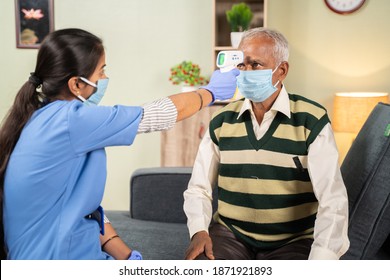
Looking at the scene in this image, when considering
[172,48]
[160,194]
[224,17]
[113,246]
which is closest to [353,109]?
[224,17]

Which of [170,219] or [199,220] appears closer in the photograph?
[199,220]

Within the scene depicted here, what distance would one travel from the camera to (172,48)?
347 cm

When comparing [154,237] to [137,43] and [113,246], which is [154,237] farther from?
[137,43]

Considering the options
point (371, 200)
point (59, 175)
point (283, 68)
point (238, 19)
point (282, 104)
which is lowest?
point (371, 200)

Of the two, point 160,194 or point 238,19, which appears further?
point 238,19

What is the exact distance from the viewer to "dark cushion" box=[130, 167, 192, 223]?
7.25 ft

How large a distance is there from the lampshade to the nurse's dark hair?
2.08 metres

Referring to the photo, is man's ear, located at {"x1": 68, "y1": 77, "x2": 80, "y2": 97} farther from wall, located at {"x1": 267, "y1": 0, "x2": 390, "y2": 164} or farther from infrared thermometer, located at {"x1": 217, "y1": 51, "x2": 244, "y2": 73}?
wall, located at {"x1": 267, "y1": 0, "x2": 390, "y2": 164}

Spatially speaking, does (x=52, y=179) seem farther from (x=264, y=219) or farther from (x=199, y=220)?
(x=264, y=219)

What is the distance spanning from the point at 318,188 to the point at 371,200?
0.20 m

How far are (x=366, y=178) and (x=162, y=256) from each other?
0.74m

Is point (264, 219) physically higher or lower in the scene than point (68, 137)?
lower

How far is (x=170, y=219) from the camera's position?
7.36 feet

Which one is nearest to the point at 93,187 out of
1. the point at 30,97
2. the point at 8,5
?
the point at 30,97
